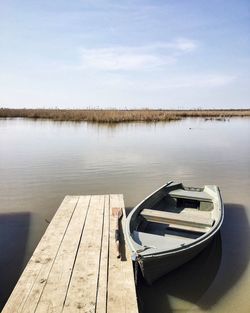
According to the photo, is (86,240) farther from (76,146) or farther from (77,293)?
(76,146)

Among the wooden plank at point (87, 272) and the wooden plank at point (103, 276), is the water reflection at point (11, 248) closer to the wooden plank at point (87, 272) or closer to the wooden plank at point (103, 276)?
the wooden plank at point (87, 272)

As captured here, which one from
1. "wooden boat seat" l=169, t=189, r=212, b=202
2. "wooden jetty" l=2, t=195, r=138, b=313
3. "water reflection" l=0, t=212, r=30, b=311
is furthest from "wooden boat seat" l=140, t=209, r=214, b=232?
"water reflection" l=0, t=212, r=30, b=311

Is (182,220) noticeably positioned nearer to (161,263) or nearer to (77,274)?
(161,263)

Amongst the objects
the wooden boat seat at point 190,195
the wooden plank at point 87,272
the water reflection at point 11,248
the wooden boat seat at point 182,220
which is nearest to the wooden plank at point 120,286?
the wooden plank at point 87,272

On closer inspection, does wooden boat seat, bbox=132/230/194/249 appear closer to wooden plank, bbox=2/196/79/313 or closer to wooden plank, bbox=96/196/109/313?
wooden plank, bbox=96/196/109/313

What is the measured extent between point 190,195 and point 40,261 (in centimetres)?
376

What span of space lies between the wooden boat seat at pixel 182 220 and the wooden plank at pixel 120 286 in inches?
38.0

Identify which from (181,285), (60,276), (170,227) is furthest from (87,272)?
(170,227)

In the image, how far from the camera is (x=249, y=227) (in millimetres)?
6543

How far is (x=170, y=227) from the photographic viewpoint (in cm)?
558

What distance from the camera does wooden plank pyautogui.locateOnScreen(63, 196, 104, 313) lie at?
3.33 meters

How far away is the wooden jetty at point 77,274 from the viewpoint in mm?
3316

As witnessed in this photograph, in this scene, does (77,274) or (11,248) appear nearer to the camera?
(77,274)

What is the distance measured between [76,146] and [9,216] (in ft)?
29.2
